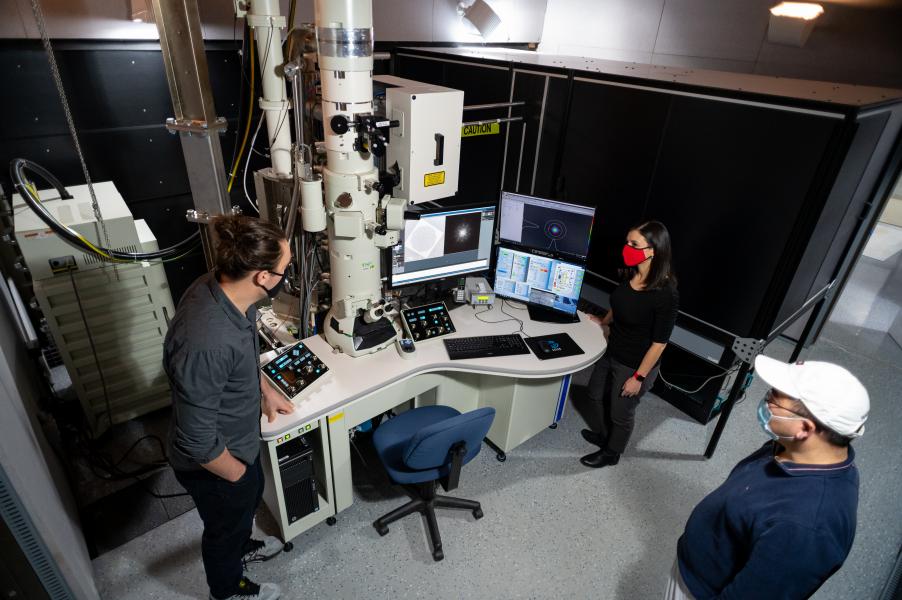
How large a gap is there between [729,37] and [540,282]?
7.29 ft

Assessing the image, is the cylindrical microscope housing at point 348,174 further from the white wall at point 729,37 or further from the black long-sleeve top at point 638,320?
the white wall at point 729,37

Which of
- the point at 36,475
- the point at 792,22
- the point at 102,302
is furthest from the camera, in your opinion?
the point at 792,22

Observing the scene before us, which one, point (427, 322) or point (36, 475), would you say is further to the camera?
point (427, 322)

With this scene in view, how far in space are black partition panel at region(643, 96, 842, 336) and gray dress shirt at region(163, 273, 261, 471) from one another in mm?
2161

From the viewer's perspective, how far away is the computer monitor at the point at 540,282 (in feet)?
8.39

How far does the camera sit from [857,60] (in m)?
2.84

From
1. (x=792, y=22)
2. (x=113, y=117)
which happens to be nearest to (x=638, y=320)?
(x=792, y=22)

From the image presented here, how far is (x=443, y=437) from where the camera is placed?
6.13 feet

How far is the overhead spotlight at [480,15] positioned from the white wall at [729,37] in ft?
2.18

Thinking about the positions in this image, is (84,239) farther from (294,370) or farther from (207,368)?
(207,368)

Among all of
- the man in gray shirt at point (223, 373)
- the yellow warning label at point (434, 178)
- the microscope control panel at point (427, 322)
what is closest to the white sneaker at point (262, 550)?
the man in gray shirt at point (223, 373)

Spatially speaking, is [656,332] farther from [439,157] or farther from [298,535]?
[298,535]

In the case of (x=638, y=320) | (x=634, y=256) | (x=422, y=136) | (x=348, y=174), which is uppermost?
(x=422, y=136)

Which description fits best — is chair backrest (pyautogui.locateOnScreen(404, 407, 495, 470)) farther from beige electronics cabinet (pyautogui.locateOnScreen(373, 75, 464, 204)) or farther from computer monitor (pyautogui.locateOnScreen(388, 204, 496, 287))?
beige electronics cabinet (pyautogui.locateOnScreen(373, 75, 464, 204))
